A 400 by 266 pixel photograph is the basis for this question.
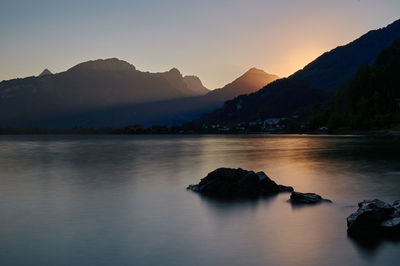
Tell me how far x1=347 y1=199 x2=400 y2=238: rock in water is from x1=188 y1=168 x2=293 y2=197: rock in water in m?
10.9

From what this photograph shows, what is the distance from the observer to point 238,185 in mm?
27969

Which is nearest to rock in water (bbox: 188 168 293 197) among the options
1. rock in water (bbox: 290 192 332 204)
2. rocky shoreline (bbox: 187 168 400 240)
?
rocky shoreline (bbox: 187 168 400 240)

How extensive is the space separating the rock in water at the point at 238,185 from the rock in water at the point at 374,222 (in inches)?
427

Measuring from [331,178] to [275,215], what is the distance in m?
19.4


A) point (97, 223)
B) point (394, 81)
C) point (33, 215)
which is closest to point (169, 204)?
point (97, 223)

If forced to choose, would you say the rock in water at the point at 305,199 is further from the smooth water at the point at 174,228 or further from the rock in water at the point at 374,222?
the rock in water at the point at 374,222

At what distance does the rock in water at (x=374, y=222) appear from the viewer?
1661 cm

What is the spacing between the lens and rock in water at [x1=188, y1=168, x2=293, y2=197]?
91.4ft

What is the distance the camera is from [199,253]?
14.9 meters

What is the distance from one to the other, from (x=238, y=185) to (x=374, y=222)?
478 inches

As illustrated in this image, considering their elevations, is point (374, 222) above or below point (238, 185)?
below

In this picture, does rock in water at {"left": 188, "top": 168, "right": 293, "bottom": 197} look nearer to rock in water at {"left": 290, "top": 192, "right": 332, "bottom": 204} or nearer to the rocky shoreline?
the rocky shoreline

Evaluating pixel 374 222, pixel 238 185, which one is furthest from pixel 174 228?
pixel 238 185

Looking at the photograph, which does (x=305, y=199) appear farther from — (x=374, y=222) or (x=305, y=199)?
(x=374, y=222)
